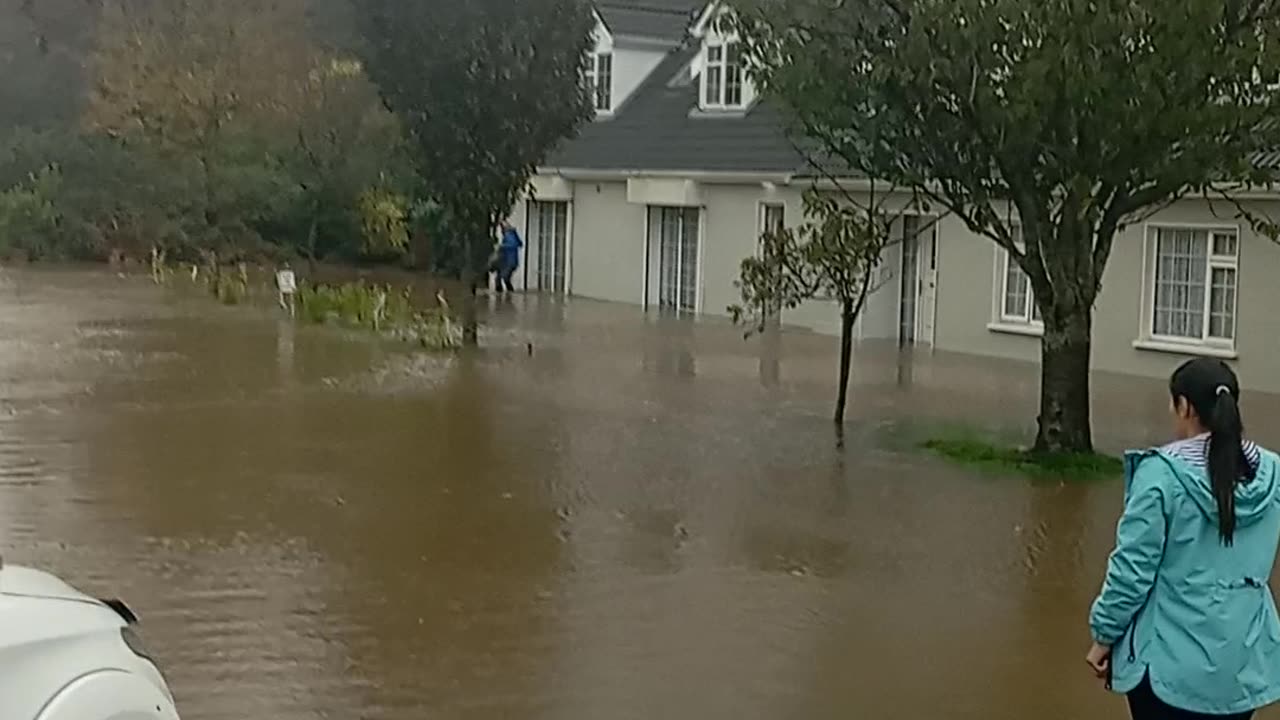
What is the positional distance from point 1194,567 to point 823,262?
11.6 m

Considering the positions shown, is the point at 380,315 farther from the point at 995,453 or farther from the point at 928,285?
the point at 995,453

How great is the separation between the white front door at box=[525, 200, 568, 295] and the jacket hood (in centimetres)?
3291

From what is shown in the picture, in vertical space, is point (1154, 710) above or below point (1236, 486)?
below

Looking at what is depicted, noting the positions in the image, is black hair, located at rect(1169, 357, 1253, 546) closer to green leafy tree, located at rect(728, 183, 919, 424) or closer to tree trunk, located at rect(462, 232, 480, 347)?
green leafy tree, located at rect(728, 183, 919, 424)

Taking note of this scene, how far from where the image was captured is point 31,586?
460cm

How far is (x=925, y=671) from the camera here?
8406mm

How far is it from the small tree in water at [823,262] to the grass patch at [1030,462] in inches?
71.3

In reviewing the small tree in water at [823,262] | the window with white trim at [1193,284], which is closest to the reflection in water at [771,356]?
the small tree in water at [823,262]

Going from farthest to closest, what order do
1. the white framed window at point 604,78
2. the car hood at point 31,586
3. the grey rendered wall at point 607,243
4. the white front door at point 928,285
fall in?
1. the white framed window at point 604,78
2. the grey rendered wall at point 607,243
3. the white front door at point 928,285
4. the car hood at point 31,586

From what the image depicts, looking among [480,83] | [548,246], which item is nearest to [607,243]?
[548,246]

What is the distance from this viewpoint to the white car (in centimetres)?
423

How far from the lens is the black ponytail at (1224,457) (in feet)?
16.5

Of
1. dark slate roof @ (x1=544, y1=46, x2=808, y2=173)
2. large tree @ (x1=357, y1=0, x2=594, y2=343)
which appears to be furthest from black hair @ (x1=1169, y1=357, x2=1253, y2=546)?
dark slate roof @ (x1=544, y1=46, x2=808, y2=173)

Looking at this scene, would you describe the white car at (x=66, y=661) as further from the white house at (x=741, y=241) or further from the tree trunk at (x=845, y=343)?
the tree trunk at (x=845, y=343)
